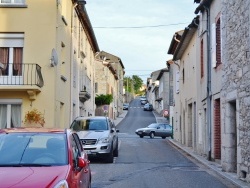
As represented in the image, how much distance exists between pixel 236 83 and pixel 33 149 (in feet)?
23.6

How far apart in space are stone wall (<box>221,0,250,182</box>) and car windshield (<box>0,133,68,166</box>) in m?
5.77

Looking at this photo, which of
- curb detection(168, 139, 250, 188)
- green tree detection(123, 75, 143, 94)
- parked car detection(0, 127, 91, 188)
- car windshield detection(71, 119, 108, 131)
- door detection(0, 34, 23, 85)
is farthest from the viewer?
green tree detection(123, 75, 143, 94)

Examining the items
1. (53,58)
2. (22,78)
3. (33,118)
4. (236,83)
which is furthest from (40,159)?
(22,78)

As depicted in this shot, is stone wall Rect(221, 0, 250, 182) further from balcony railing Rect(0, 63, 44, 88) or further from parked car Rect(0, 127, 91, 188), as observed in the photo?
balcony railing Rect(0, 63, 44, 88)

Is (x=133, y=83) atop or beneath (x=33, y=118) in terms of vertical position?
atop

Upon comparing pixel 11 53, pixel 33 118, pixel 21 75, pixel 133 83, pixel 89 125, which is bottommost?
pixel 89 125

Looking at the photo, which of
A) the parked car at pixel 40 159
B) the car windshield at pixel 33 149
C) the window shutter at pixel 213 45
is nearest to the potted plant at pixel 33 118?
the window shutter at pixel 213 45

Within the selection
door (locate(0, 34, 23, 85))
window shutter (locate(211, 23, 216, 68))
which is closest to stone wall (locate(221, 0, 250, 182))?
window shutter (locate(211, 23, 216, 68))

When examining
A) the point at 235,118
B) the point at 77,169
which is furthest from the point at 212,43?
the point at 77,169

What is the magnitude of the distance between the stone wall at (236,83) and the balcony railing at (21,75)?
330 inches

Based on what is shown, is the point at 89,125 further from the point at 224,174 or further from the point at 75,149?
the point at 75,149

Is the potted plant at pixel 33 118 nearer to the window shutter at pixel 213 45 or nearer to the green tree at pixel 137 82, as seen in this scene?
the window shutter at pixel 213 45

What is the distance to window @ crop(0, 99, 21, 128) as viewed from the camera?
19844mm

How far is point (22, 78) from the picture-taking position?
1964 cm
